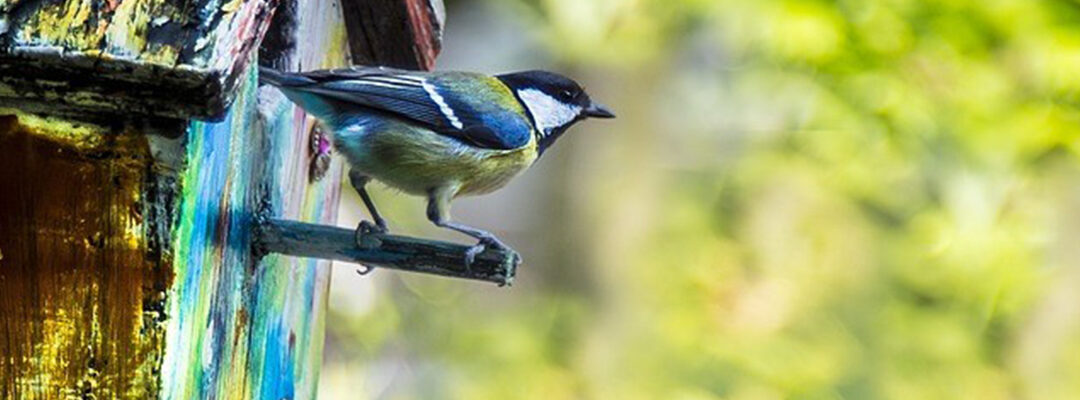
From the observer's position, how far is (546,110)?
5.82 feet

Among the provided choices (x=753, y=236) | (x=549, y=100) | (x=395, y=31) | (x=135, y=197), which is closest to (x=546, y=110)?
(x=549, y=100)

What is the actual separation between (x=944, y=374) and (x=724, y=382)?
553 millimetres

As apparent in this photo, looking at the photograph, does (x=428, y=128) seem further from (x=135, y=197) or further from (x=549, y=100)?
(x=135, y=197)

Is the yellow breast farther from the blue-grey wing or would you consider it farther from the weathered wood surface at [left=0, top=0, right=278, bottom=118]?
the weathered wood surface at [left=0, top=0, right=278, bottom=118]

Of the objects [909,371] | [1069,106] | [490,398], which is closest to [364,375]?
[490,398]

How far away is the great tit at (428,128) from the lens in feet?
4.77

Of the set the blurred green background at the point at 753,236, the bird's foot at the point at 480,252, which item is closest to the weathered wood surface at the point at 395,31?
the bird's foot at the point at 480,252

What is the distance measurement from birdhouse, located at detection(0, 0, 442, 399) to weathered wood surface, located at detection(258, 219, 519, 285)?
0.07ft

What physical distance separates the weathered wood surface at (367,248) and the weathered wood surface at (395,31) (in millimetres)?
433

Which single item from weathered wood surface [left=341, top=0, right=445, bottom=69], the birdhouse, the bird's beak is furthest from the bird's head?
the birdhouse

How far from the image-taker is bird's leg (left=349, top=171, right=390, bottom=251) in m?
1.32

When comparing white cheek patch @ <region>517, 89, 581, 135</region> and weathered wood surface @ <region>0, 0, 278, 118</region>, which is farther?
white cheek patch @ <region>517, 89, 581, 135</region>

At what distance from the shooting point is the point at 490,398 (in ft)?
12.2

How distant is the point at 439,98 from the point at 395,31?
0.18 metres
